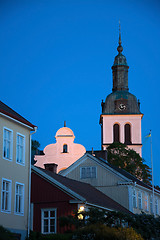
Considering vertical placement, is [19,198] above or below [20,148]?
below

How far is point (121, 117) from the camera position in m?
112

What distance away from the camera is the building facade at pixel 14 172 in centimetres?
3066

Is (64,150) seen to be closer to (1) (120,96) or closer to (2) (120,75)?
(1) (120,96)

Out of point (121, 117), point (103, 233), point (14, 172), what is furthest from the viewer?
point (121, 117)

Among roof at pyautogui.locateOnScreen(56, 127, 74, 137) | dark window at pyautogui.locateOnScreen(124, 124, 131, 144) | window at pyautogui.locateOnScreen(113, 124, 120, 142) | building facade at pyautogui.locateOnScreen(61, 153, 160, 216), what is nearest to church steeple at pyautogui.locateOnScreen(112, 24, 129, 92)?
window at pyautogui.locateOnScreen(113, 124, 120, 142)

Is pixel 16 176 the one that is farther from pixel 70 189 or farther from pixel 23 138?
pixel 70 189

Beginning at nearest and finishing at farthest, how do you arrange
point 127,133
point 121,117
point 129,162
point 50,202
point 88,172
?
point 50,202, point 88,172, point 129,162, point 127,133, point 121,117

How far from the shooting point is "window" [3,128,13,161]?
102ft

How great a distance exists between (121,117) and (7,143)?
81.2 m

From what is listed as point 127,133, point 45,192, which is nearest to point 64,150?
point 127,133

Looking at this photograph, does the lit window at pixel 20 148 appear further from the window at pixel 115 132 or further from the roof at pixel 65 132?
the window at pixel 115 132

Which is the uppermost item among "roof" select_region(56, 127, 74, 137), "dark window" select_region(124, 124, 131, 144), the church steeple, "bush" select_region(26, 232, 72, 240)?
the church steeple

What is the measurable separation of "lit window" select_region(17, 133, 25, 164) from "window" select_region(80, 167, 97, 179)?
A: 16402 mm

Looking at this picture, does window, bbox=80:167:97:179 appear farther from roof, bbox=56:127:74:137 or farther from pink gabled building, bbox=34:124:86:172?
roof, bbox=56:127:74:137
